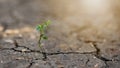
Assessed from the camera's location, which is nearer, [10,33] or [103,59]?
[103,59]

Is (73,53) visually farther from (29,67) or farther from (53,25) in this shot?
(53,25)

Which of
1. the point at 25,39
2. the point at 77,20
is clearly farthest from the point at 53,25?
the point at 25,39

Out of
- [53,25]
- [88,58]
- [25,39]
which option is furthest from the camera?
[53,25]

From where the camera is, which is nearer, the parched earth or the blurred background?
the parched earth

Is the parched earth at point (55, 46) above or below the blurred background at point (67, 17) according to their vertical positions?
below

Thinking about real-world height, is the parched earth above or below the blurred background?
below

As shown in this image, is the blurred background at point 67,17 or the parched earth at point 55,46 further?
the blurred background at point 67,17

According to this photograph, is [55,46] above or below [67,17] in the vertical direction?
below

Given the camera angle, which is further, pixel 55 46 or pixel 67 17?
pixel 67 17
